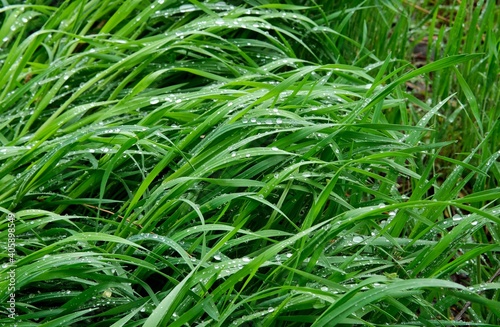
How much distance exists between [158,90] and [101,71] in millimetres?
255

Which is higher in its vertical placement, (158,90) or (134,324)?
(158,90)

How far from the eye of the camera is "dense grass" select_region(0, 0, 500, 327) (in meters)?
1.65

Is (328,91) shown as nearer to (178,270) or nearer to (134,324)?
(178,270)

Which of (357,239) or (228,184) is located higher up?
(228,184)

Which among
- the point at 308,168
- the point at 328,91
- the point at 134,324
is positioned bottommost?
the point at 134,324

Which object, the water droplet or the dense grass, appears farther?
the water droplet

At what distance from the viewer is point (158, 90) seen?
7.85 feet

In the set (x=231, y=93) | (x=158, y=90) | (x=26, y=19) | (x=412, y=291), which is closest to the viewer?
(x=412, y=291)

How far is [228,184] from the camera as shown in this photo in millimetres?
1851

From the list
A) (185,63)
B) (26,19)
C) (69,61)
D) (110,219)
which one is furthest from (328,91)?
(26,19)

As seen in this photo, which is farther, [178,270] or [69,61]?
[69,61]

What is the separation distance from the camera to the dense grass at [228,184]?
1.65 m

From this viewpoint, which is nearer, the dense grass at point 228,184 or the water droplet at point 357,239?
the dense grass at point 228,184

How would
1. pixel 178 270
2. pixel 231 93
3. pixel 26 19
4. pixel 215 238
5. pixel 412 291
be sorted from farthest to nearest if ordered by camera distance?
pixel 26 19
pixel 231 93
pixel 215 238
pixel 178 270
pixel 412 291
